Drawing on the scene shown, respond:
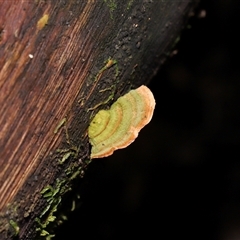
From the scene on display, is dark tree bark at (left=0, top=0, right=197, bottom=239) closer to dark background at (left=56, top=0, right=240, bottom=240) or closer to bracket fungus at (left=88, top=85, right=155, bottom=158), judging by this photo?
bracket fungus at (left=88, top=85, right=155, bottom=158)

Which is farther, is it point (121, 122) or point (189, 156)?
point (189, 156)

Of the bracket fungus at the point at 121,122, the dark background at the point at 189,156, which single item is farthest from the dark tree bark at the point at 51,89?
A: the dark background at the point at 189,156

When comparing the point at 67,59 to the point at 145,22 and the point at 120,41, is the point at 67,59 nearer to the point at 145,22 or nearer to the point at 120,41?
the point at 120,41

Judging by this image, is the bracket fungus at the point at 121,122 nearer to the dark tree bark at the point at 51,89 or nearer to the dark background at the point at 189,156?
the dark tree bark at the point at 51,89

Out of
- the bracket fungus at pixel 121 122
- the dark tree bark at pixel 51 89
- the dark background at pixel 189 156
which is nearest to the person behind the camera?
the dark tree bark at pixel 51 89

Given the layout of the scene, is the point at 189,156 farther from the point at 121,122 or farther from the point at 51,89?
the point at 51,89

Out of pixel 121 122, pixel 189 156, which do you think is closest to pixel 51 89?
pixel 121 122
